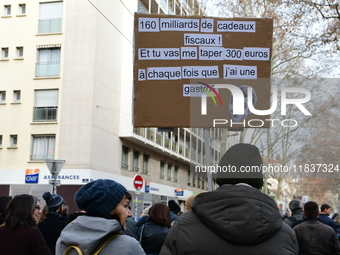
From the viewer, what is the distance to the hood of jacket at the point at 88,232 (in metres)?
2.52

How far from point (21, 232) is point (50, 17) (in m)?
27.8

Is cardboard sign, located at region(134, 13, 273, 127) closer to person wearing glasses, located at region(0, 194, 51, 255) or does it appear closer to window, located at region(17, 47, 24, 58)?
person wearing glasses, located at region(0, 194, 51, 255)

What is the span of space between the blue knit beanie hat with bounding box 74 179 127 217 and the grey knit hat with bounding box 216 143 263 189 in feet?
1.92

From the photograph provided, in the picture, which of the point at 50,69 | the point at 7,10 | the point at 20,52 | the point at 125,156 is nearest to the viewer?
the point at 50,69

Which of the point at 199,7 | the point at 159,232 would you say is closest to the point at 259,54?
the point at 159,232

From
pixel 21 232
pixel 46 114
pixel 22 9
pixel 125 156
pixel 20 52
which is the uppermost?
pixel 22 9

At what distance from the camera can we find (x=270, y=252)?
2.44m

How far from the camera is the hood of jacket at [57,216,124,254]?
8.26 ft

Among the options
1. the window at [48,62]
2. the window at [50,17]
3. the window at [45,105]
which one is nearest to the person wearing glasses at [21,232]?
the window at [45,105]

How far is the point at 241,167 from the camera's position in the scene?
9.05 ft

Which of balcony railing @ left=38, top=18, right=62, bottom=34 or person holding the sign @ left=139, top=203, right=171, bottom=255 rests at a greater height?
balcony railing @ left=38, top=18, right=62, bottom=34

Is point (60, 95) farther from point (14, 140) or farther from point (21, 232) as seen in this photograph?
point (21, 232)

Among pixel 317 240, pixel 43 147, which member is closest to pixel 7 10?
pixel 43 147

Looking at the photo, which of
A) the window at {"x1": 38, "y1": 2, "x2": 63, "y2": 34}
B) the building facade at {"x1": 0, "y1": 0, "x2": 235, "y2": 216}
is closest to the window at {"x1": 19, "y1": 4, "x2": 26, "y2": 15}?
the building facade at {"x1": 0, "y1": 0, "x2": 235, "y2": 216}
